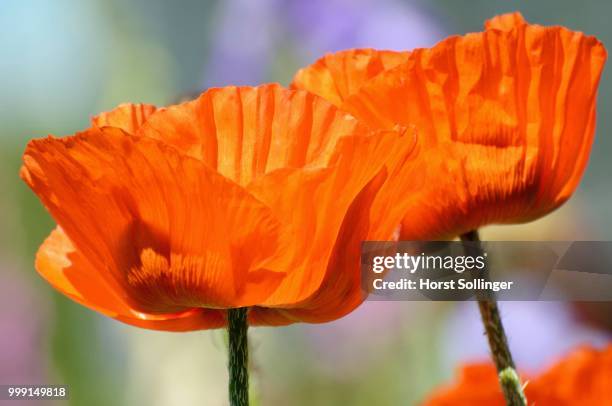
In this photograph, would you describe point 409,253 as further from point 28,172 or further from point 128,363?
point 128,363

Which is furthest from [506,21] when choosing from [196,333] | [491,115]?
[196,333]

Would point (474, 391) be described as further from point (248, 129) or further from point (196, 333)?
point (196, 333)

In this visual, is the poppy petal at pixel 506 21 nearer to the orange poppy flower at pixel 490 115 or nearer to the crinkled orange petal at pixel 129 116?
the orange poppy flower at pixel 490 115

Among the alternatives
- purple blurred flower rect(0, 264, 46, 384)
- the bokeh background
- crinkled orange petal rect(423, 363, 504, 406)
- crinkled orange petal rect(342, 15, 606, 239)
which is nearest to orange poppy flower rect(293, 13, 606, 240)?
crinkled orange petal rect(342, 15, 606, 239)

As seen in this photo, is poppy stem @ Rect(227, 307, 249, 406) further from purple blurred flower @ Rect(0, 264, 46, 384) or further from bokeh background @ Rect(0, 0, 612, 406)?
purple blurred flower @ Rect(0, 264, 46, 384)

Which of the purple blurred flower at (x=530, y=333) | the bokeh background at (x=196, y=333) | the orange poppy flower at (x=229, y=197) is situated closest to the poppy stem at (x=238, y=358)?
the orange poppy flower at (x=229, y=197)

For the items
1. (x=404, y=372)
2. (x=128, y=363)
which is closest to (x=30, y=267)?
(x=128, y=363)
